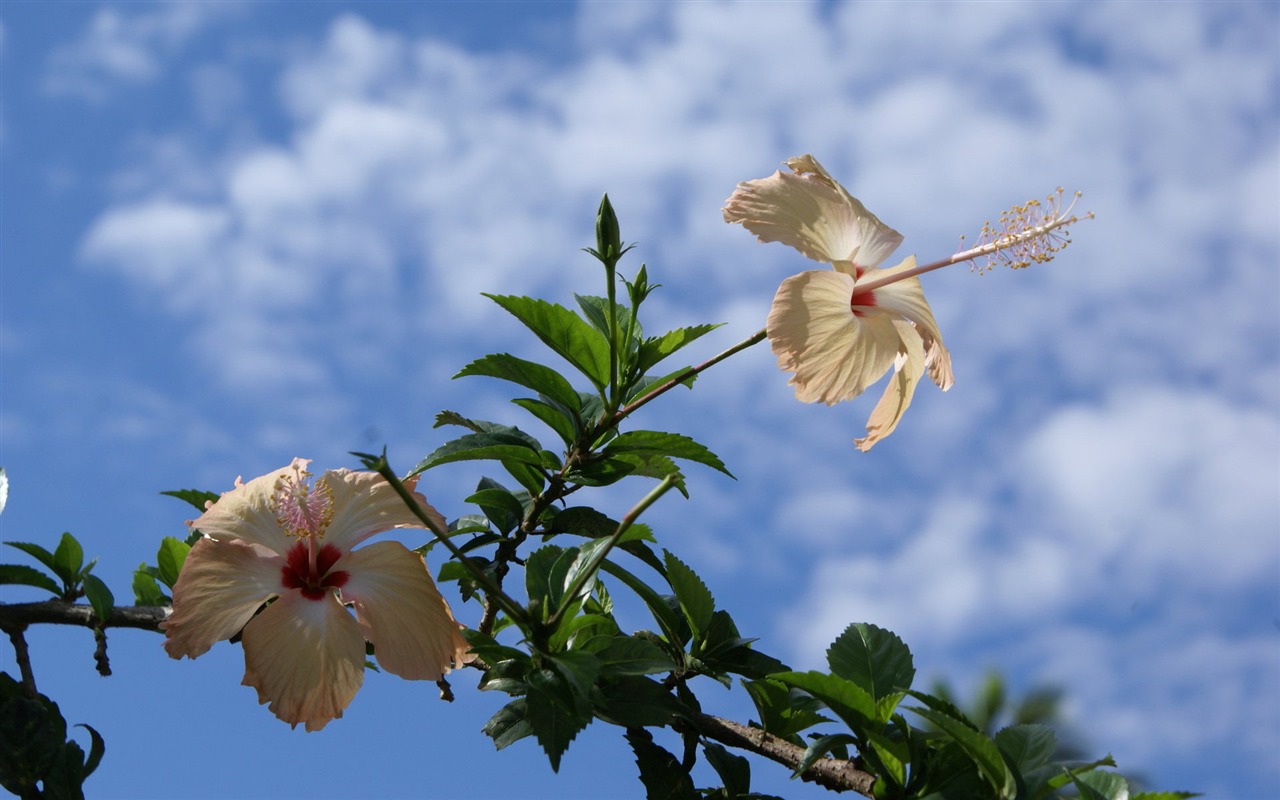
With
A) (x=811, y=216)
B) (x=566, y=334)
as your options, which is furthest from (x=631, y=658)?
(x=811, y=216)

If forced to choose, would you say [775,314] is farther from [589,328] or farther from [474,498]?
[474,498]

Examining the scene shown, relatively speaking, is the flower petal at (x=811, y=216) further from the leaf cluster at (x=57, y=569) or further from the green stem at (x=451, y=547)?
the leaf cluster at (x=57, y=569)

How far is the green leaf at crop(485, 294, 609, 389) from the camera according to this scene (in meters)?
2.05

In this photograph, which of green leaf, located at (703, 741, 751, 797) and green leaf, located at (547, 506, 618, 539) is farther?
green leaf, located at (547, 506, 618, 539)

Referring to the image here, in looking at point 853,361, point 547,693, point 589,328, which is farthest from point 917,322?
Answer: point 547,693

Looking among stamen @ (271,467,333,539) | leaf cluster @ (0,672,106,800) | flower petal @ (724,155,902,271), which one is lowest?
leaf cluster @ (0,672,106,800)

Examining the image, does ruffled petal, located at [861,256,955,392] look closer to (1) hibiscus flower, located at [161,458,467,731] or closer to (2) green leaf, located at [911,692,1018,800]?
(2) green leaf, located at [911,692,1018,800]

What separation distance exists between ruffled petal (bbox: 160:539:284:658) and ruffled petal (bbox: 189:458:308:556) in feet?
0.06

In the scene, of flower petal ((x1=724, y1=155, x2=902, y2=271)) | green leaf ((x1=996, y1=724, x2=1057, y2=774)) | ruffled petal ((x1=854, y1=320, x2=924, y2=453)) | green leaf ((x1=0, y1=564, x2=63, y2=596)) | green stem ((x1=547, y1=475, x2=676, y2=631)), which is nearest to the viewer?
green stem ((x1=547, y1=475, x2=676, y2=631))

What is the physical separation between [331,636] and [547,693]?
16.4 inches

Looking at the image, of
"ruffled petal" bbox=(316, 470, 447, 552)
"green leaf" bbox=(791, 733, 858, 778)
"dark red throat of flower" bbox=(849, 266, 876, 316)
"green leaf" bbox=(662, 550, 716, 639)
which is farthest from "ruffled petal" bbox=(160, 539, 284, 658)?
"dark red throat of flower" bbox=(849, 266, 876, 316)

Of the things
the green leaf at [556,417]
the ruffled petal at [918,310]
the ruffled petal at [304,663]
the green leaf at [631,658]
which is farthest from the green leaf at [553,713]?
the ruffled petal at [918,310]

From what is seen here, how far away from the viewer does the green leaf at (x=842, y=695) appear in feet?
5.61

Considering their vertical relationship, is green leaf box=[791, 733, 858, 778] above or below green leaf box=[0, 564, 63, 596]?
below
